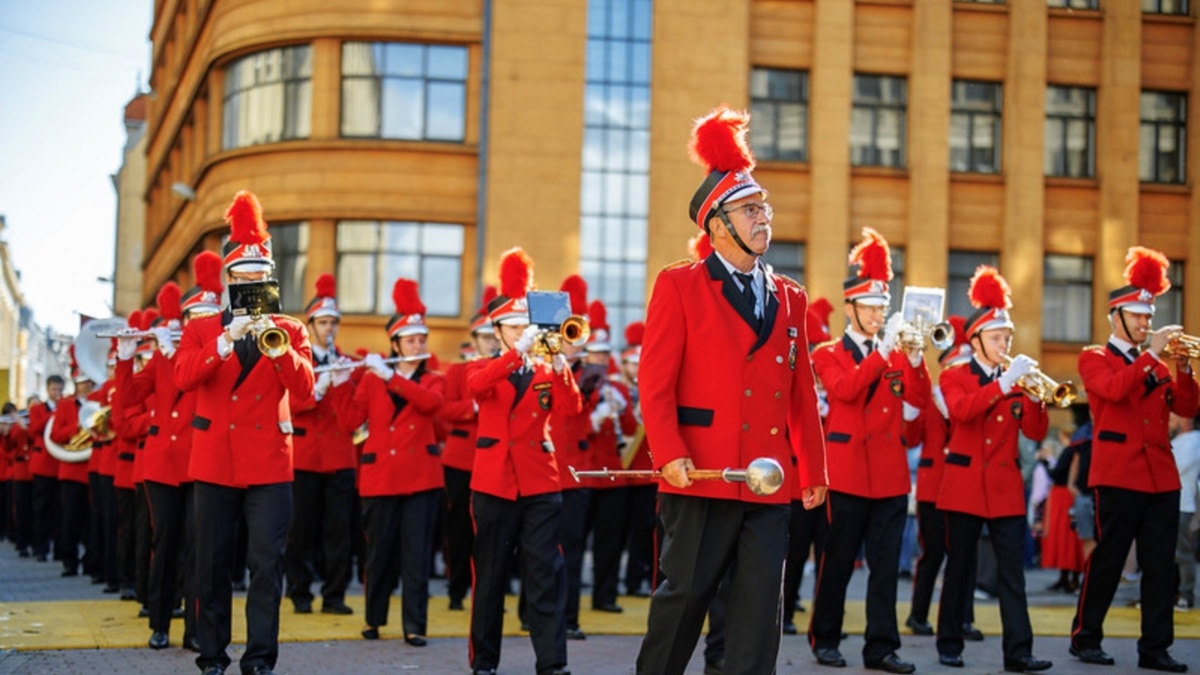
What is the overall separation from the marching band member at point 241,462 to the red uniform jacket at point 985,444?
15.2ft

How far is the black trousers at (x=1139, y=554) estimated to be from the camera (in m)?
12.0

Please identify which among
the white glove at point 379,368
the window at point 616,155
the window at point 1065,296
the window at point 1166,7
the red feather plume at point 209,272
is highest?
the window at point 1166,7

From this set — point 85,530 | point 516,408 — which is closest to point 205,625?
point 516,408

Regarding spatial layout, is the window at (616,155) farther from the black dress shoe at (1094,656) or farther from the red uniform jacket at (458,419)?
the black dress shoe at (1094,656)

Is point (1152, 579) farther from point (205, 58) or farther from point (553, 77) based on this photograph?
point (205, 58)

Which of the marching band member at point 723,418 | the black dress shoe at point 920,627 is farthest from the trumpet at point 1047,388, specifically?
the marching band member at point 723,418

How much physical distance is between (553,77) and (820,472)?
82.4 feet

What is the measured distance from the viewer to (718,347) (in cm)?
788

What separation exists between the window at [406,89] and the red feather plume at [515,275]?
21.4 meters

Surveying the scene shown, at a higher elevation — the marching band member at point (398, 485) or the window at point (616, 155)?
the window at point (616, 155)

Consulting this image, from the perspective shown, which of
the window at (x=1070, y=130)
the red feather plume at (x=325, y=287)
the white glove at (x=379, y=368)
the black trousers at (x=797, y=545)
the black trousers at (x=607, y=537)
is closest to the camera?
the white glove at (x=379, y=368)

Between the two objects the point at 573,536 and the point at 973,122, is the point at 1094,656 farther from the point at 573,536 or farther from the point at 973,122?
the point at 973,122

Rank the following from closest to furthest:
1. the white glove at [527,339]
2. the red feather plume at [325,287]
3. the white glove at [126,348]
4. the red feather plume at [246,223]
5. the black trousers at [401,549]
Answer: the red feather plume at [246,223]
the white glove at [527,339]
the black trousers at [401,549]
the white glove at [126,348]
the red feather plume at [325,287]

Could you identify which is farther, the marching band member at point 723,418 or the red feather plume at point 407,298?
the red feather plume at point 407,298
